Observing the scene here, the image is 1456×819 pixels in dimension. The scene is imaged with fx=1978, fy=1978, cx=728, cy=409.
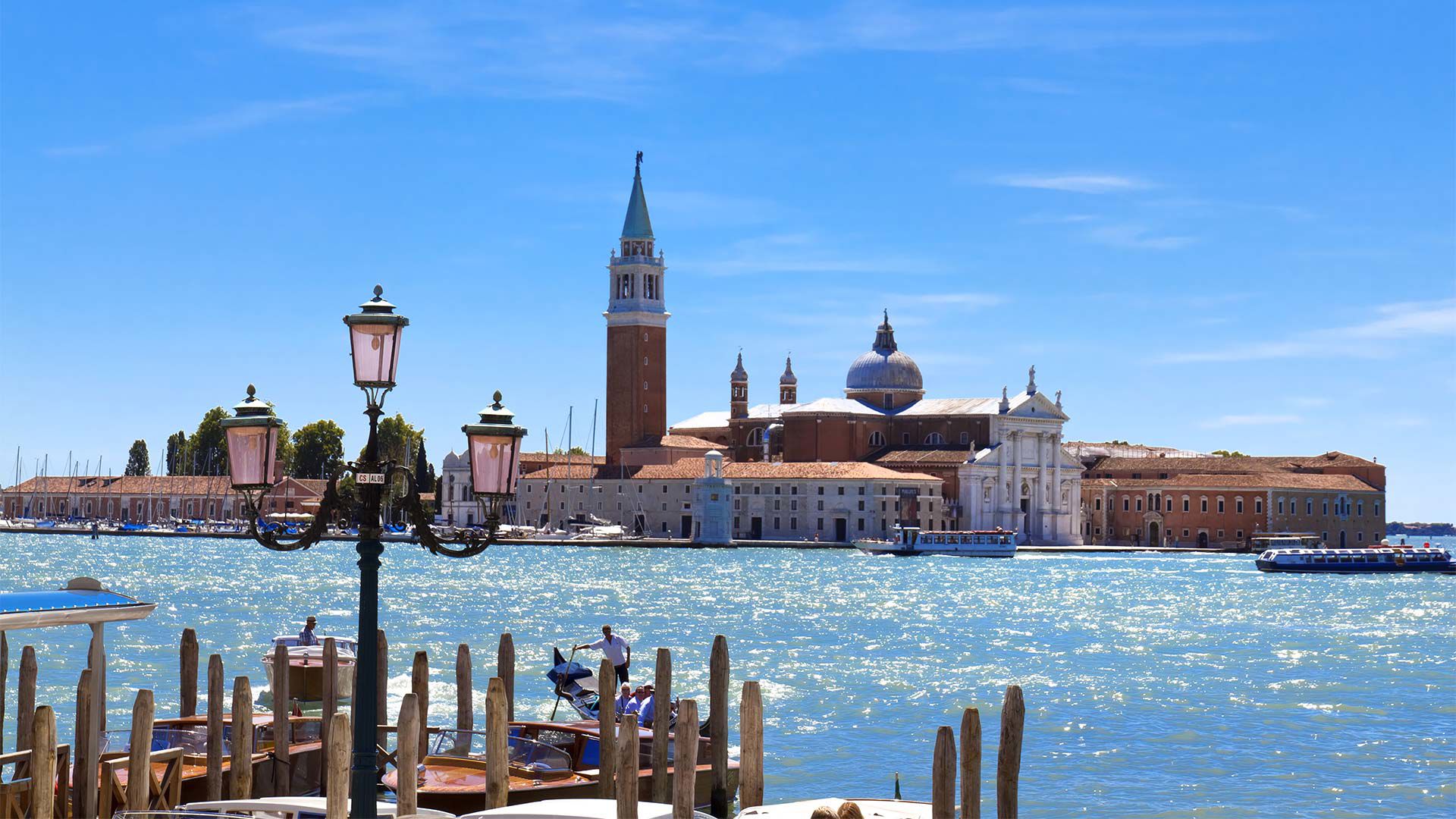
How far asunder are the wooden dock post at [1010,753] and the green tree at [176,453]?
10508 centimetres

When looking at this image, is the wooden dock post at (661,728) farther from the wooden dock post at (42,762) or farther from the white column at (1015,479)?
the white column at (1015,479)

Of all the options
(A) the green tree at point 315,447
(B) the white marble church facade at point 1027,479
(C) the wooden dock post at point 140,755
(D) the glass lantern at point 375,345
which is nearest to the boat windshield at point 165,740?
(C) the wooden dock post at point 140,755

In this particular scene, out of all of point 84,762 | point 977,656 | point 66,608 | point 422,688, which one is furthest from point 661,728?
point 977,656

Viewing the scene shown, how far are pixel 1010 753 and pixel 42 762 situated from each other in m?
5.10

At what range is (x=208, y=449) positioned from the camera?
10325cm

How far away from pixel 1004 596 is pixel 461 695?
3541 centimetres

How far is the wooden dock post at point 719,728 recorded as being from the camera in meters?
12.9

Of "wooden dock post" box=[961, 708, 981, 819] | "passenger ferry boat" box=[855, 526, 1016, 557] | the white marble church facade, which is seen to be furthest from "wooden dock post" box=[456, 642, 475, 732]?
the white marble church facade

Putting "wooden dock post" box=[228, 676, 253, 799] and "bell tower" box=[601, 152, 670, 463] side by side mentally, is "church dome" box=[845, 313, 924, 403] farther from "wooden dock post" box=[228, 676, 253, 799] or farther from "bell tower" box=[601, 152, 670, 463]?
"wooden dock post" box=[228, 676, 253, 799]

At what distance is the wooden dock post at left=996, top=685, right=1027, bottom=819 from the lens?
34.9ft

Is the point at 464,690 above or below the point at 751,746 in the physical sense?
above

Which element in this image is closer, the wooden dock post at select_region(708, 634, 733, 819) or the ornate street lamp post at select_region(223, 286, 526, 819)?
the ornate street lamp post at select_region(223, 286, 526, 819)

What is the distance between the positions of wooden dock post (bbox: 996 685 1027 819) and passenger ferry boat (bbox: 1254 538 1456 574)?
5941 centimetres

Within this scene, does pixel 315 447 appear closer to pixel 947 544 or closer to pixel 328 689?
pixel 947 544
